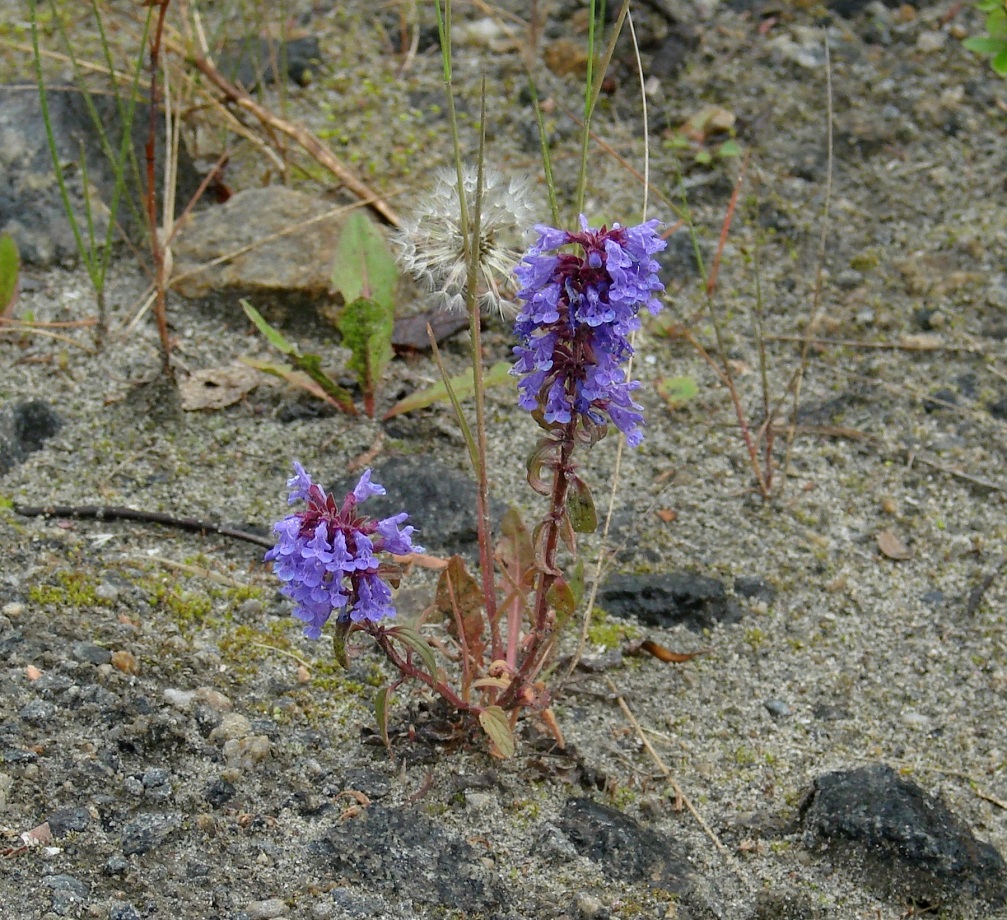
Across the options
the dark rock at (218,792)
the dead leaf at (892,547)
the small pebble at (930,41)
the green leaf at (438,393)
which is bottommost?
the dark rock at (218,792)

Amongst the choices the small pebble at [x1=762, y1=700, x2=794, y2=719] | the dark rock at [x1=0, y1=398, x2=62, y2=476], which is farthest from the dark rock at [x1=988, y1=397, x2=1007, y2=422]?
the dark rock at [x1=0, y1=398, x2=62, y2=476]

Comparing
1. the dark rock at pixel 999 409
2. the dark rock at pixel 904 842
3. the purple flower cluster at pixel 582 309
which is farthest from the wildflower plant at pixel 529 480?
the dark rock at pixel 999 409

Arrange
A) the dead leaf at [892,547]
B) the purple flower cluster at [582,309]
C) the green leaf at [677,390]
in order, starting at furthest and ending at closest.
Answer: the green leaf at [677,390], the dead leaf at [892,547], the purple flower cluster at [582,309]

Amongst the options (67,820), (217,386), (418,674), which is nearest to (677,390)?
(217,386)

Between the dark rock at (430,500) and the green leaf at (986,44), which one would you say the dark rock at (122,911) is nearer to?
the dark rock at (430,500)

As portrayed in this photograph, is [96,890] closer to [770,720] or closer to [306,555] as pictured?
[306,555]

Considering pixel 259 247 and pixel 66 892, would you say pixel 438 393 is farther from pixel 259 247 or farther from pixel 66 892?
pixel 66 892
